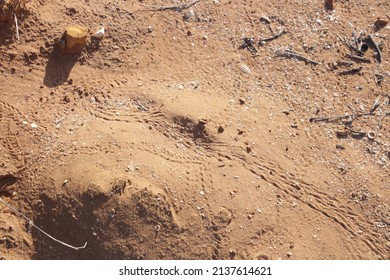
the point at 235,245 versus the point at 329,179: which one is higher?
the point at 329,179

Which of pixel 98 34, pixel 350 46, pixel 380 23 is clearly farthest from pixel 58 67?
pixel 380 23

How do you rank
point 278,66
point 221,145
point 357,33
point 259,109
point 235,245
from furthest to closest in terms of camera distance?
1. point 357,33
2. point 278,66
3. point 259,109
4. point 221,145
5. point 235,245

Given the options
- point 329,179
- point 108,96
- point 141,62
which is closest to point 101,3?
point 141,62

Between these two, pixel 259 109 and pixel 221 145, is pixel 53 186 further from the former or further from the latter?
pixel 259 109

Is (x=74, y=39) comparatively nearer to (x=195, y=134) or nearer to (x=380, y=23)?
(x=195, y=134)

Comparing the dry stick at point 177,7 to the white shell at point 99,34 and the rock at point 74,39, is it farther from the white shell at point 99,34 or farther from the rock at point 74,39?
the rock at point 74,39

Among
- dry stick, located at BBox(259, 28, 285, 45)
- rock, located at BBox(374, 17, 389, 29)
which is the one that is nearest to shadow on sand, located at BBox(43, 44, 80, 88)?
dry stick, located at BBox(259, 28, 285, 45)

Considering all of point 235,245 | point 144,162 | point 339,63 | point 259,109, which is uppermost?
point 339,63

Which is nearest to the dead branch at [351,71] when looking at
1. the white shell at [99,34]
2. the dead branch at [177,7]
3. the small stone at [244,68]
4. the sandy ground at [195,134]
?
the sandy ground at [195,134]
